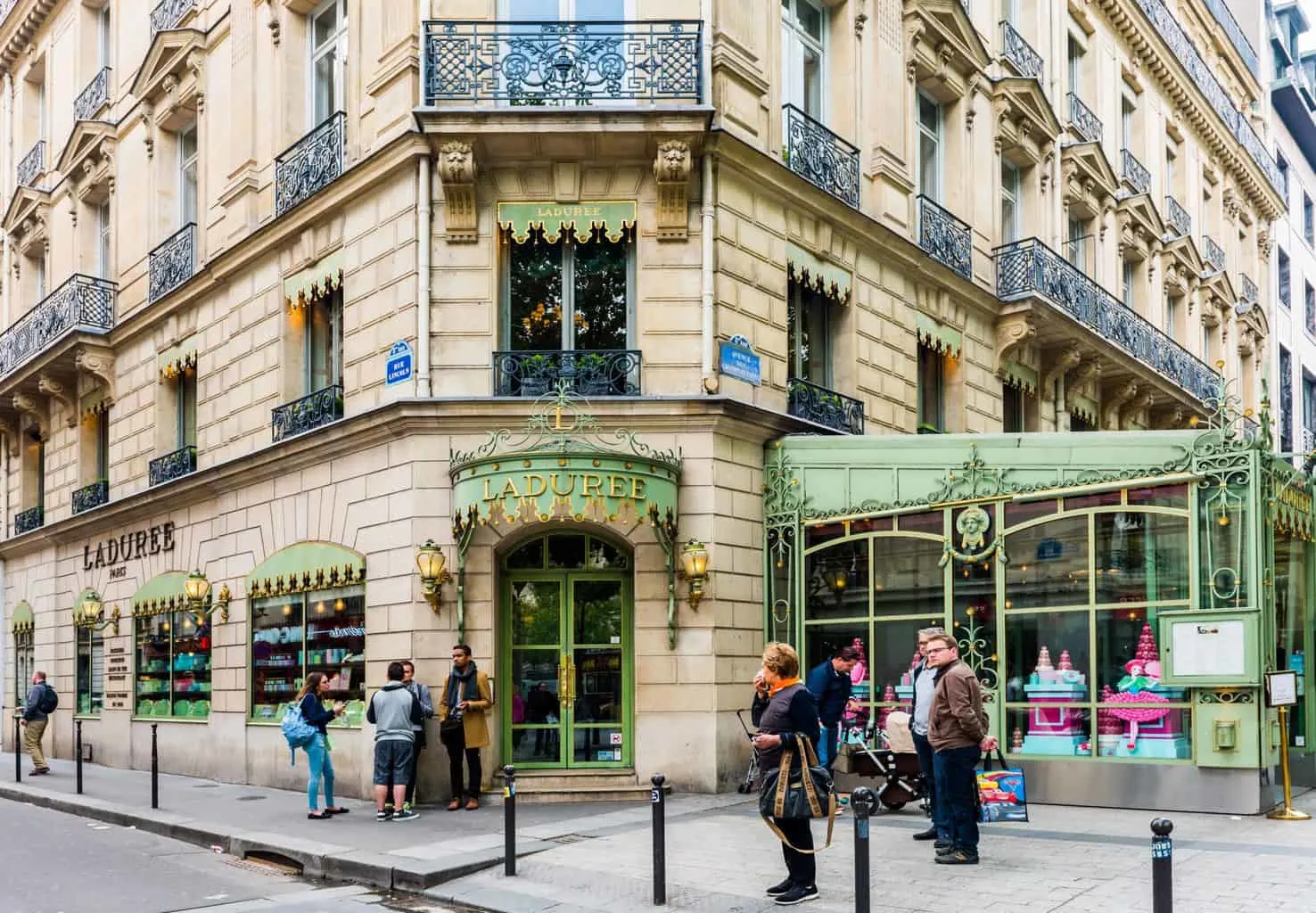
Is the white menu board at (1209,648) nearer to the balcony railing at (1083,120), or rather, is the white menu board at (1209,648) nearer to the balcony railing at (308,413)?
the balcony railing at (308,413)

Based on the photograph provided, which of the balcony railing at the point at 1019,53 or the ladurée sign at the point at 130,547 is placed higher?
the balcony railing at the point at 1019,53

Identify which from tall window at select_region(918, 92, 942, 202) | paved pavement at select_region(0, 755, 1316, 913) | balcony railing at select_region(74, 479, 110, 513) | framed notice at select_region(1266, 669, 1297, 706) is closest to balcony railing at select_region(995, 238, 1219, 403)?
tall window at select_region(918, 92, 942, 202)

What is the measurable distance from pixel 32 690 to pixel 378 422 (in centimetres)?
887

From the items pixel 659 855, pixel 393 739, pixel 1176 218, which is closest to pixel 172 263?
pixel 393 739

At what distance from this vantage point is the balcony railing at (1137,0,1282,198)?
27344mm

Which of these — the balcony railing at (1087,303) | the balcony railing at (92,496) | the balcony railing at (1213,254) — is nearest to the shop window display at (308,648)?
the balcony railing at (92,496)

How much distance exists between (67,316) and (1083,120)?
18409 mm

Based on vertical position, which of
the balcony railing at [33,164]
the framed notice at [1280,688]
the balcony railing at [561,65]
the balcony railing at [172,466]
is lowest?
the framed notice at [1280,688]

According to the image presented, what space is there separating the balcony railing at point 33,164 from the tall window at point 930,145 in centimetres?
1723

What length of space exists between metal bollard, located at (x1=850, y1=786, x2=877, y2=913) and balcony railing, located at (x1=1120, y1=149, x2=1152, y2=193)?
21310 mm

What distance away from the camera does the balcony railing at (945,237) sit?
60.8ft

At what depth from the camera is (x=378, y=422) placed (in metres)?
14.6

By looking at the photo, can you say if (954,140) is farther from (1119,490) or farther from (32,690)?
(32,690)

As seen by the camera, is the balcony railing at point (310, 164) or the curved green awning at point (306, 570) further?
the balcony railing at point (310, 164)
